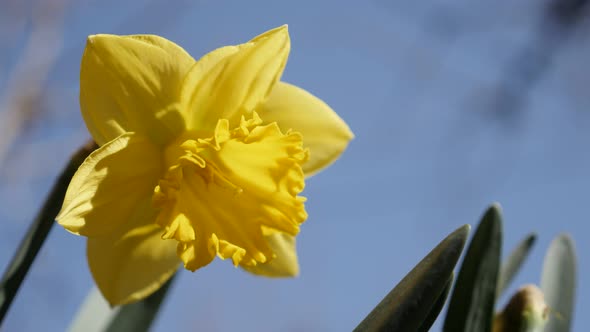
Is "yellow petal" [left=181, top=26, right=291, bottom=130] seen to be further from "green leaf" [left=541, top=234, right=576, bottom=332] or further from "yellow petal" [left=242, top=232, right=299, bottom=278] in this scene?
"green leaf" [left=541, top=234, right=576, bottom=332]

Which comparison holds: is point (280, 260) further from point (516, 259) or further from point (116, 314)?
point (516, 259)

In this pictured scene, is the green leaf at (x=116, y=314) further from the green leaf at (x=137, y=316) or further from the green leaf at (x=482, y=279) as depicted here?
the green leaf at (x=482, y=279)

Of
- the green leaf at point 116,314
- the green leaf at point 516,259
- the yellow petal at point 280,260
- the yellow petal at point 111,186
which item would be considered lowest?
the green leaf at point 116,314

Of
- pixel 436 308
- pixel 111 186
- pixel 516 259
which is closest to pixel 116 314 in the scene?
pixel 111 186

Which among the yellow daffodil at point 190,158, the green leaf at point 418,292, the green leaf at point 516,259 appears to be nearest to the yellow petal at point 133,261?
the yellow daffodil at point 190,158

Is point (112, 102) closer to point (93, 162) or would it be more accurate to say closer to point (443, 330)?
point (93, 162)

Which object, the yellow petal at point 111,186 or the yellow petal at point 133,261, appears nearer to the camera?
the yellow petal at point 111,186
